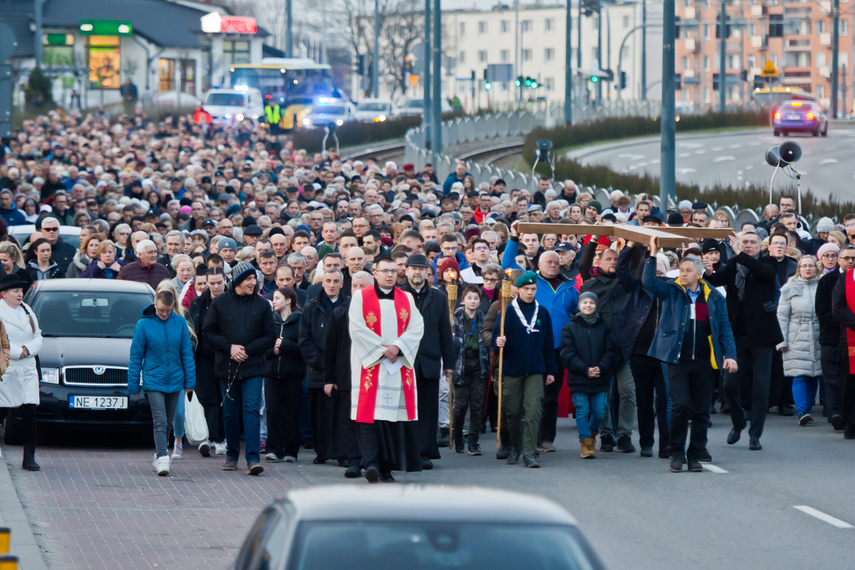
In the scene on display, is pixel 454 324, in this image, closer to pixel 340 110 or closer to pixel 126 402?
pixel 126 402

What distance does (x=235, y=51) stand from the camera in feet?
321

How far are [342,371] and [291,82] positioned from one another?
60.2 meters

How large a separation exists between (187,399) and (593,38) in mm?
142092

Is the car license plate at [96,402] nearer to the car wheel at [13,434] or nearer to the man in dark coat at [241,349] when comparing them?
the car wheel at [13,434]

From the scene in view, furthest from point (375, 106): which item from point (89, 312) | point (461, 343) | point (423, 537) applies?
point (423, 537)

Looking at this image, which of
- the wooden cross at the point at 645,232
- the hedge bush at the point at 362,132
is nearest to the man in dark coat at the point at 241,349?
the wooden cross at the point at 645,232

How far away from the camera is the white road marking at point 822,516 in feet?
33.6

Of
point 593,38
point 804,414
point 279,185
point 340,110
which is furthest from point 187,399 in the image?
point 593,38

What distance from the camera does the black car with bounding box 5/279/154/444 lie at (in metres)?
13.3

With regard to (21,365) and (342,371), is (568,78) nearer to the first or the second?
(342,371)

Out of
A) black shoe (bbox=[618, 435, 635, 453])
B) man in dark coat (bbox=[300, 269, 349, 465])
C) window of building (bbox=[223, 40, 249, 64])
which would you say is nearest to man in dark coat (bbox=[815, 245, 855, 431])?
black shoe (bbox=[618, 435, 635, 453])

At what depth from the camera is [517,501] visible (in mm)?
5047

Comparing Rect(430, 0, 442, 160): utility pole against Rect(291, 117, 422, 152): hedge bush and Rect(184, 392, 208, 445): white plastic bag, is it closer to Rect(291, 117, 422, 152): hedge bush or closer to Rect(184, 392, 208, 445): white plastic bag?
Rect(291, 117, 422, 152): hedge bush

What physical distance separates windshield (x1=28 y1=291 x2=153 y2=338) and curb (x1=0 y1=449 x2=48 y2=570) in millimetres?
2497
